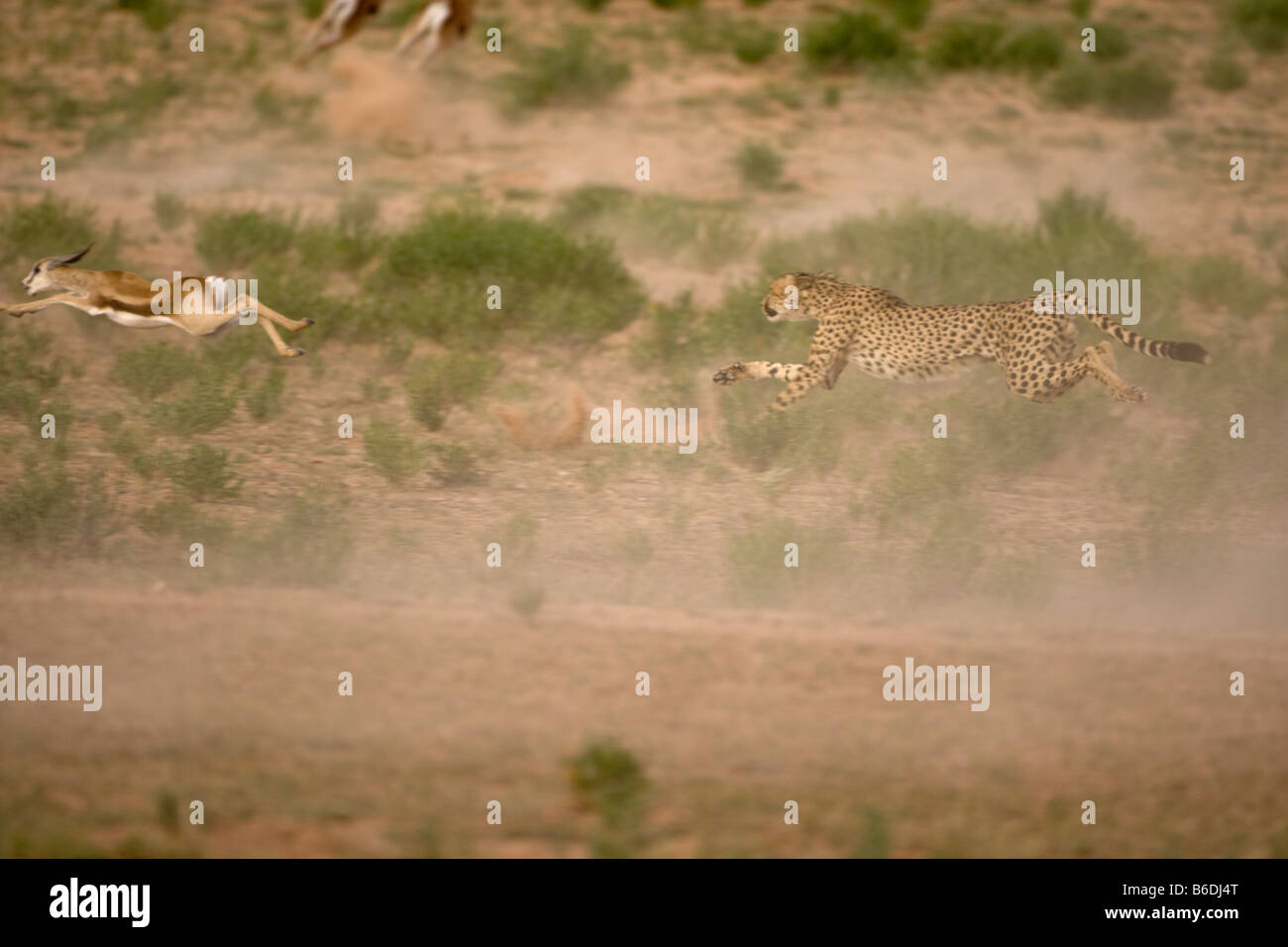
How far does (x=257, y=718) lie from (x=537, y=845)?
1426mm

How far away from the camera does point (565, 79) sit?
15.1 meters

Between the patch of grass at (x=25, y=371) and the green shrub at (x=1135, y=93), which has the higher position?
the green shrub at (x=1135, y=93)

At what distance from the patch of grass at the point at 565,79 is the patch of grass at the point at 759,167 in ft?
7.73

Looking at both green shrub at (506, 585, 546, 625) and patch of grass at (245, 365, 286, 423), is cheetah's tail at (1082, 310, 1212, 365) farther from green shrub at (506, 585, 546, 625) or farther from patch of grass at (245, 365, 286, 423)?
patch of grass at (245, 365, 286, 423)

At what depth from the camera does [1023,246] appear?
36.1 ft

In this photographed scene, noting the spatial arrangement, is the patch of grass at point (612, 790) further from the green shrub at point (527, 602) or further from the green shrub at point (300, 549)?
the green shrub at point (300, 549)

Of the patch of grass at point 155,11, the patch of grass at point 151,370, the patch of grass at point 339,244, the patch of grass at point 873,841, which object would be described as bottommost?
the patch of grass at point 873,841

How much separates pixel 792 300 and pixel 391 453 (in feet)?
7.87

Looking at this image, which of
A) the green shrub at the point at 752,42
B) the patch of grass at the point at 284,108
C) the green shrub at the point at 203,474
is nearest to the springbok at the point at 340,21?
the green shrub at the point at 203,474

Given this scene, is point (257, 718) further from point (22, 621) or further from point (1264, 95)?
point (1264, 95)

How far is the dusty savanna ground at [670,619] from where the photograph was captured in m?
5.33

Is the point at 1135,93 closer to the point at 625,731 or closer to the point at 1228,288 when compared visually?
the point at 1228,288

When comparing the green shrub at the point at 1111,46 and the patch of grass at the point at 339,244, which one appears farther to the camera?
the green shrub at the point at 1111,46

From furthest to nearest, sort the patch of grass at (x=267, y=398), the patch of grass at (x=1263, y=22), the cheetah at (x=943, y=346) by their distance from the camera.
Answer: the patch of grass at (x=1263, y=22) → the patch of grass at (x=267, y=398) → the cheetah at (x=943, y=346)
